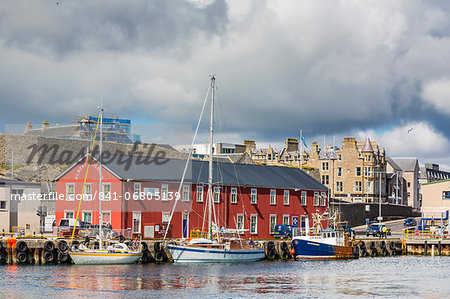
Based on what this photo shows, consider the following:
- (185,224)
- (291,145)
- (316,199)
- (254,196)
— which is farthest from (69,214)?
(291,145)

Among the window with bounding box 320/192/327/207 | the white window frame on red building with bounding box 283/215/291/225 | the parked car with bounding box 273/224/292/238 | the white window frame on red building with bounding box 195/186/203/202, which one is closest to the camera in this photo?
the white window frame on red building with bounding box 195/186/203/202

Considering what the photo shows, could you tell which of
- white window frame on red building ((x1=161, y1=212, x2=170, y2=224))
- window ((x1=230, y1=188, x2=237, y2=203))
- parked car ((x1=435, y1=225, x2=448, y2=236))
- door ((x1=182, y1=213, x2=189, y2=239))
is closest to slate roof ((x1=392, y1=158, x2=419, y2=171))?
parked car ((x1=435, y1=225, x2=448, y2=236))

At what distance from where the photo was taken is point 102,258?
57.5 m

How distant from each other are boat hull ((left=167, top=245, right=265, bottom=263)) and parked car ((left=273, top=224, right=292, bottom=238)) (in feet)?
46.7

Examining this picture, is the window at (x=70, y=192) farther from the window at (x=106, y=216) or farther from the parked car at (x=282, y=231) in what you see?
the parked car at (x=282, y=231)

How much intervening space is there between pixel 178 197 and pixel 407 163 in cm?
9630

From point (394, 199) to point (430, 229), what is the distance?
46.1 meters

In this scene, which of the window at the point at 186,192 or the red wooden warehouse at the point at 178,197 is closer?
the red wooden warehouse at the point at 178,197

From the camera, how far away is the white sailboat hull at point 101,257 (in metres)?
56.9

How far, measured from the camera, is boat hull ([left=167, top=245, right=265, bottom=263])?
59812 millimetres

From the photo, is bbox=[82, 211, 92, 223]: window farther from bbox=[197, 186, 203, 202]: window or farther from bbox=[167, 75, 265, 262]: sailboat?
bbox=[167, 75, 265, 262]: sailboat

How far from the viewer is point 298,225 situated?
84000mm

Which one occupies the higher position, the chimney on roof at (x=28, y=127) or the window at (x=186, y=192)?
the chimney on roof at (x=28, y=127)

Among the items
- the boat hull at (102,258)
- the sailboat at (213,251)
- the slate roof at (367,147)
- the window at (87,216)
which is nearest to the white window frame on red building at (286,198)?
the sailboat at (213,251)
